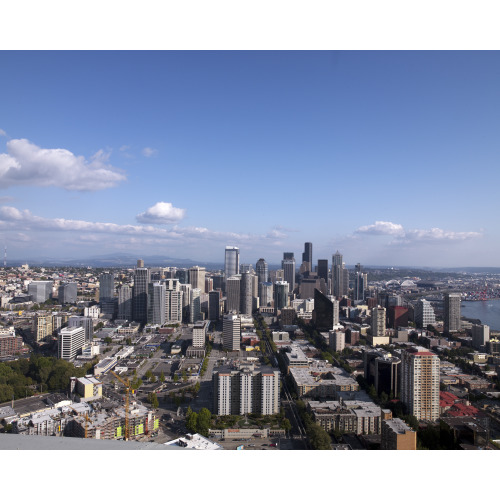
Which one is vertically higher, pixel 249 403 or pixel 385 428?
pixel 385 428

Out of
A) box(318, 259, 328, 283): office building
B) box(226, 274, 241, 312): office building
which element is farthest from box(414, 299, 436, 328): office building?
box(318, 259, 328, 283): office building

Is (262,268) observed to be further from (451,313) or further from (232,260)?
(451,313)

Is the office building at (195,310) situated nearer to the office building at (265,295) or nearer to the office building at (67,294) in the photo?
the office building at (265,295)

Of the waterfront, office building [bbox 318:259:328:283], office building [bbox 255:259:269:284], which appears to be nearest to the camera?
the waterfront

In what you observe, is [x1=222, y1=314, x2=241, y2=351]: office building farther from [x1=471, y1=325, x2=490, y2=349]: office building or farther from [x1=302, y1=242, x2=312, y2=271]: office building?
[x1=302, y1=242, x2=312, y2=271]: office building

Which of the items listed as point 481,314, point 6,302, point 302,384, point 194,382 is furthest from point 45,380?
point 481,314

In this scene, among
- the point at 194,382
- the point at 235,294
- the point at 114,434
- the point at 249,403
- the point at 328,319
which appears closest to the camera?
the point at 114,434

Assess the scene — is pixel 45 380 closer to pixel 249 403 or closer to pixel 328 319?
pixel 249 403
